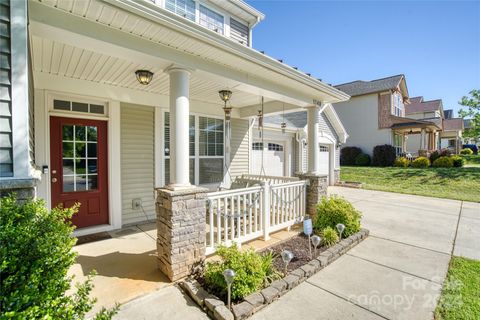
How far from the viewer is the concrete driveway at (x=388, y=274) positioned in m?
2.44

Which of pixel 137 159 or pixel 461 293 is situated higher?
pixel 137 159

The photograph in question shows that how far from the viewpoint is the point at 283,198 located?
4.96 meters

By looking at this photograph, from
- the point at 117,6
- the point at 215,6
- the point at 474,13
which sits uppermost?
the point at 215,6

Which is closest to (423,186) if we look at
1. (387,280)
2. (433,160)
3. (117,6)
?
(433,160)

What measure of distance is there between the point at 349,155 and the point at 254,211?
51.8ft

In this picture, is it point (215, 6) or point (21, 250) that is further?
point (215, 6)

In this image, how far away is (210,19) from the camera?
6.35 meters

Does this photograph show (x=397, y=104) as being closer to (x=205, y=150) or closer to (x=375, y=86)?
(x=375, y=86)

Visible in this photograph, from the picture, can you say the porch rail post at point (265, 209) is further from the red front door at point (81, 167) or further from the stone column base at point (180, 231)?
the red front door at point (81, 167)

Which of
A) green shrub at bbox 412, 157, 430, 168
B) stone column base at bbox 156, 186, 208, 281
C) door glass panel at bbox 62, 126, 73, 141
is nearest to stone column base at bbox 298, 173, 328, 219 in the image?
stone column base at bbox 156, 186, 208, 281

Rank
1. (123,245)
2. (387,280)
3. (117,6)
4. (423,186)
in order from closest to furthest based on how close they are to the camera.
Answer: (117,6) → (387,280) → (123,245) → (423,186)

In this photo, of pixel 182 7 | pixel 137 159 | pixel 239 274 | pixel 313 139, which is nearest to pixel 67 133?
pixel 137 159

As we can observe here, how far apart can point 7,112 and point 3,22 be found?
727mm

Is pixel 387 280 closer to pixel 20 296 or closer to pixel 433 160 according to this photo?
pixel 20 296
